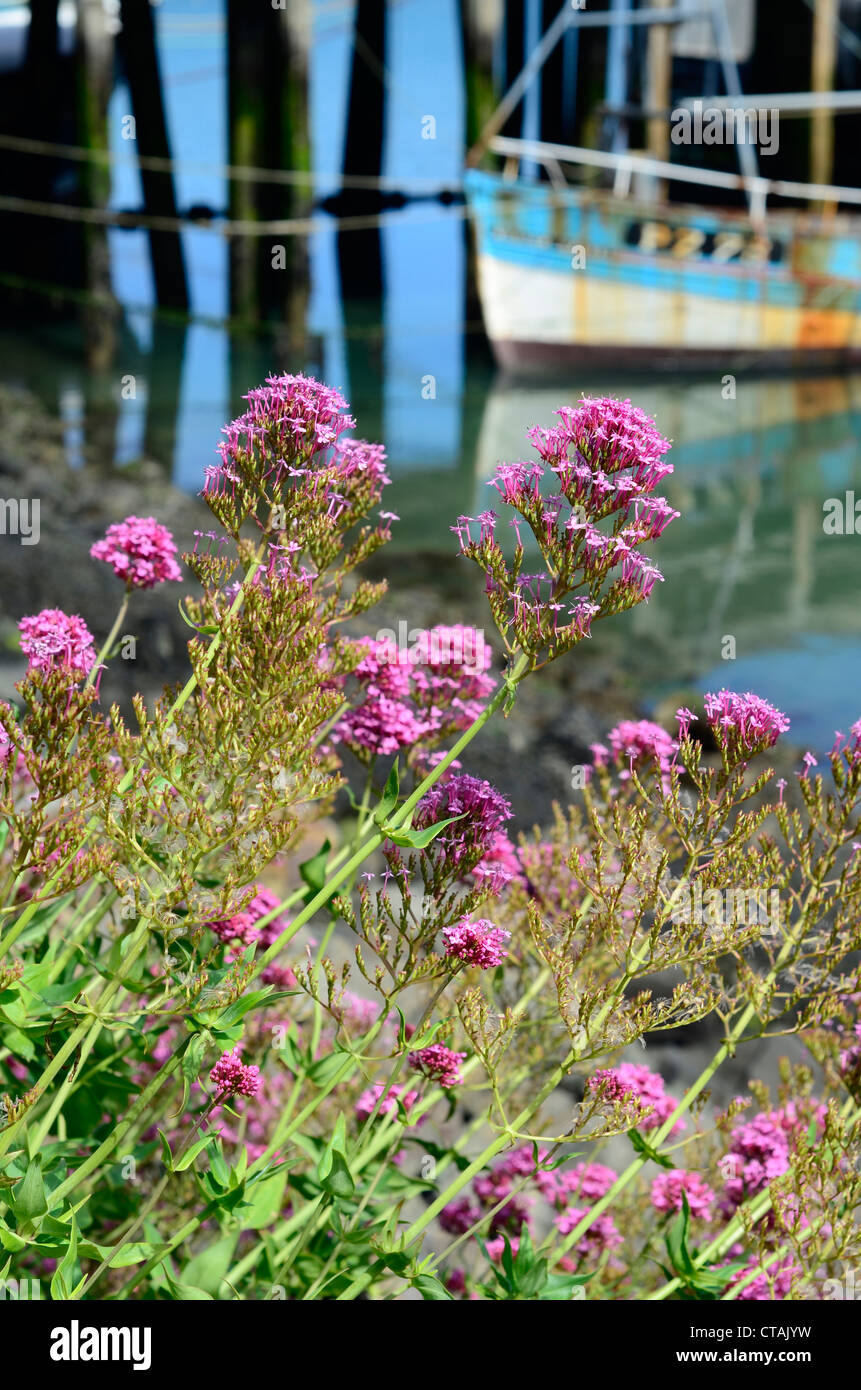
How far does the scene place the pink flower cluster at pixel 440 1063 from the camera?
2.50 meters

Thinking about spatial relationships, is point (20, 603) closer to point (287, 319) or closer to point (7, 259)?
point (287, 319)

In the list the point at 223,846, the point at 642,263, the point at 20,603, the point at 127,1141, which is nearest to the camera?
the point at 223,846

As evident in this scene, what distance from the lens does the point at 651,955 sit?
224cm

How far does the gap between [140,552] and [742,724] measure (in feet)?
4.37

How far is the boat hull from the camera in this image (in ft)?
98.4

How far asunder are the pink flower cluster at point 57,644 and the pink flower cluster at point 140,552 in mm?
326

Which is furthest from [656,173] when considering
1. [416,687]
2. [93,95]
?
[416,687]

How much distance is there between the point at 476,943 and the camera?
2207 millimetres

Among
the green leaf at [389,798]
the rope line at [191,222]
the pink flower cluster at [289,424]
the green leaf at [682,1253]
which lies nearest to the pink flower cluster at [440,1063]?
the green leaf at [682,1253]

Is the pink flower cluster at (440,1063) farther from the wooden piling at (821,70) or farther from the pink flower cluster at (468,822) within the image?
the wooden piling at (821,70)

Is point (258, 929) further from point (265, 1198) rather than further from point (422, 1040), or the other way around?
point (422, 1040)

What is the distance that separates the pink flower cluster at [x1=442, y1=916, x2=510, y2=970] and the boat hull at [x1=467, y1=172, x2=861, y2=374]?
92.1ft

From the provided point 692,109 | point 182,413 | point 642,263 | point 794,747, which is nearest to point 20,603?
point 794,747
